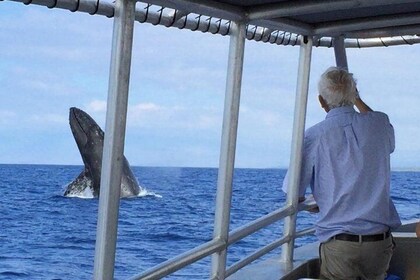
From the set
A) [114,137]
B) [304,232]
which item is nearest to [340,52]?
[304,232]

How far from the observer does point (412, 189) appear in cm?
3684

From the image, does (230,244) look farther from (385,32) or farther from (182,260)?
(385,32)

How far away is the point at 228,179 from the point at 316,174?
0.47 m

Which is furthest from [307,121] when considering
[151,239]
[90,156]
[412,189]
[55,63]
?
[55,63]

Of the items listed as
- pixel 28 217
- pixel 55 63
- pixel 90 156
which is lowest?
pixel 28 217

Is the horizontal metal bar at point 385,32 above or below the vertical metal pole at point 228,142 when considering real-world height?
above

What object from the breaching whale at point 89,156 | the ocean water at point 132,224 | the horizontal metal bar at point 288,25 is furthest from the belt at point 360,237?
the breaching whale at point 89,156

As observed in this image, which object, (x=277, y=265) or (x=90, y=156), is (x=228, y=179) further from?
(x=90, y=156)

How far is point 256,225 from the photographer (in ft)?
12.2

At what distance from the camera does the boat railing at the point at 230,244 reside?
2.95m

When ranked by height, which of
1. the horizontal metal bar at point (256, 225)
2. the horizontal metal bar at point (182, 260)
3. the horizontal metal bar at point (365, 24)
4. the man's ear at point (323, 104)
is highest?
the horizontal metal bar at point (365, 24)

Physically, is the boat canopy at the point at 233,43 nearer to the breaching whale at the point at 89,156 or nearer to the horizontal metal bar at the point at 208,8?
the horizontal metal bar at the point at 208,8

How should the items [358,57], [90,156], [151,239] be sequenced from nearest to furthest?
[358,57], [151,239], [90,156]

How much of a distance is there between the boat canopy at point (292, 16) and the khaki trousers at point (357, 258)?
2.95 ft
